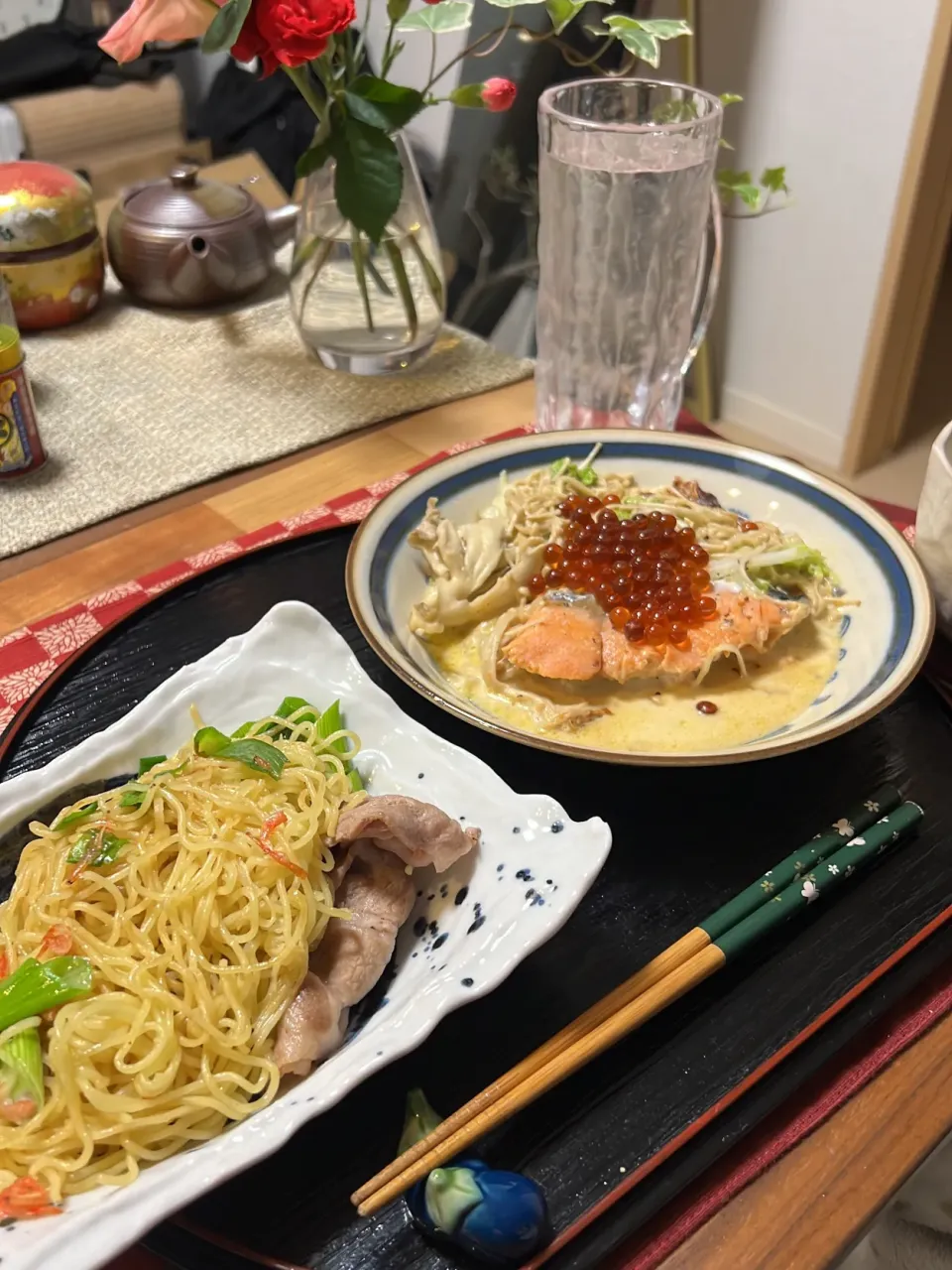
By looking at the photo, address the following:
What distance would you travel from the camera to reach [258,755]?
753 mm

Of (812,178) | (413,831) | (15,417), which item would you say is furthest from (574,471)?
(812,178)

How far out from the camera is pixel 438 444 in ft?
4.71

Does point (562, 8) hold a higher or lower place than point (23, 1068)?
higher

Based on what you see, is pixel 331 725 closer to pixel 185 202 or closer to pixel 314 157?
pixel 314 157

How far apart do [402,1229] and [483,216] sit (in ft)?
7.45

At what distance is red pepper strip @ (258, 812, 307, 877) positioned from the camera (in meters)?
0.70

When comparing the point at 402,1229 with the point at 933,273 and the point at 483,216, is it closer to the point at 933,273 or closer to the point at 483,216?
the point at 483,216

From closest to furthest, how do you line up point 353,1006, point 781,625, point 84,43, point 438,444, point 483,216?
point 353,1006 → point 781,625 → point 438,444 → point 483,216 → point 84,43

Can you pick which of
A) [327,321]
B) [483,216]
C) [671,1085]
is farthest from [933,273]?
[671,1085]

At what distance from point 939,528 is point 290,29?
0.83m

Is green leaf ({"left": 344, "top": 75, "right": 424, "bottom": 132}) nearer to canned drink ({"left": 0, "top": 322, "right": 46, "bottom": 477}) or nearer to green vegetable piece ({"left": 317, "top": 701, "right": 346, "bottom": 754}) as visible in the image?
canned drink ({"left": 0, "top": 322, "right": 46, "bottom": 477})

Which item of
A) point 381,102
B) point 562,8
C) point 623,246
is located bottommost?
point 623,246

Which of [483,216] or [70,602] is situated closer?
[70,602]

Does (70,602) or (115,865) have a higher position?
(115,865)
